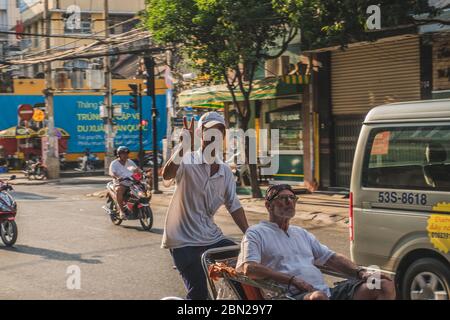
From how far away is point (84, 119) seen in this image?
41594 millimetres

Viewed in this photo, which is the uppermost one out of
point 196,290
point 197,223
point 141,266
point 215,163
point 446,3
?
point 446,3

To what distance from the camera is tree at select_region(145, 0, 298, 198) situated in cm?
1727

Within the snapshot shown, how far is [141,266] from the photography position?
9.92 metres

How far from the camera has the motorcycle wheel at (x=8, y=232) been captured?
1205 centimetres

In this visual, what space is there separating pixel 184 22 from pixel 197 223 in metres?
13.3

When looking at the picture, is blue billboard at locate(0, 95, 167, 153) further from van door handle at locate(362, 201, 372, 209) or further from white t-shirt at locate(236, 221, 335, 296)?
white t-shirt at locate(236, 221, 335, 296)

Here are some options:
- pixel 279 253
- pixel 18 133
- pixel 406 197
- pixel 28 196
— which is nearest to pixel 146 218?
pixel 406 197

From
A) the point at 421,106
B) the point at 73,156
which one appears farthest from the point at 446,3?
the point at 73,156

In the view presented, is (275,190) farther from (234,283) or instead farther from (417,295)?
(417,295)

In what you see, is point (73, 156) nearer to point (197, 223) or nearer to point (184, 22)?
point (184, 22)

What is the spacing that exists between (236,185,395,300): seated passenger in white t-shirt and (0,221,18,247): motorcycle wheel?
7816 millimetres

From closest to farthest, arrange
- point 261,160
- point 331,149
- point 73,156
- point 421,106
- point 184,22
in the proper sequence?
point 421,106 < point 184,22 < point 331,149 < point 261,160 < point 73,156

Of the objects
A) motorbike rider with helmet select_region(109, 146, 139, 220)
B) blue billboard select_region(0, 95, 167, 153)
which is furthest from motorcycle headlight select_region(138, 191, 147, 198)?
blue billboard select_region(0, 95, 167, 153)

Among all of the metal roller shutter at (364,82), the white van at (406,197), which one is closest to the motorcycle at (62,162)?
the metal roller shutter at (364,82)
